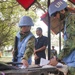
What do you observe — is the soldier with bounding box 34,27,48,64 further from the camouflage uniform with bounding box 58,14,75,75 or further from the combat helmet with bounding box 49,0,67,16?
the camouflage uniform with bounding box 58,14,75,75

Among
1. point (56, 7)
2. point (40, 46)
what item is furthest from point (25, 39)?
point (40, 46)

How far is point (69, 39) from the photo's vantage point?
3602 millimetres

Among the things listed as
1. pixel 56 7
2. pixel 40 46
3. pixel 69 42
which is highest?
pixel 56 7

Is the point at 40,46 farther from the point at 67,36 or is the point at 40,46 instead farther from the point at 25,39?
the point at 67,36

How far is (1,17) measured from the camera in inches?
637

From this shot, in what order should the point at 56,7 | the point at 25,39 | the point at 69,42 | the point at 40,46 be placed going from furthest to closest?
the point at 40,46 < the point at 25,39 < the point at 56,7 < the point at 69,42

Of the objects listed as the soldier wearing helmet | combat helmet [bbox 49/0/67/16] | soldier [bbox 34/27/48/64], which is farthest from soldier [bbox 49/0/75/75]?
soldier [bbox 34/27/48/64]

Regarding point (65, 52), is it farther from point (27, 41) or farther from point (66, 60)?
point (27, 41)

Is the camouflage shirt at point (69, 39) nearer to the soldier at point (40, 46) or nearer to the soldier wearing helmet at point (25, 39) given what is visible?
the soldier wearing helmet at point (25, 39)

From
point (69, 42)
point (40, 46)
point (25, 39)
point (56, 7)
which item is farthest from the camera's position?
point (40, 46)

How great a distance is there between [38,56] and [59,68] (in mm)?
3767

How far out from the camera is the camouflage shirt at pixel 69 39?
359 centimetres

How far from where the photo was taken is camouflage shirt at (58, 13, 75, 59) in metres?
3.59

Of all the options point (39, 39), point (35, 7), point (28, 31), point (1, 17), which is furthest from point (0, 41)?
point (28, 31)
